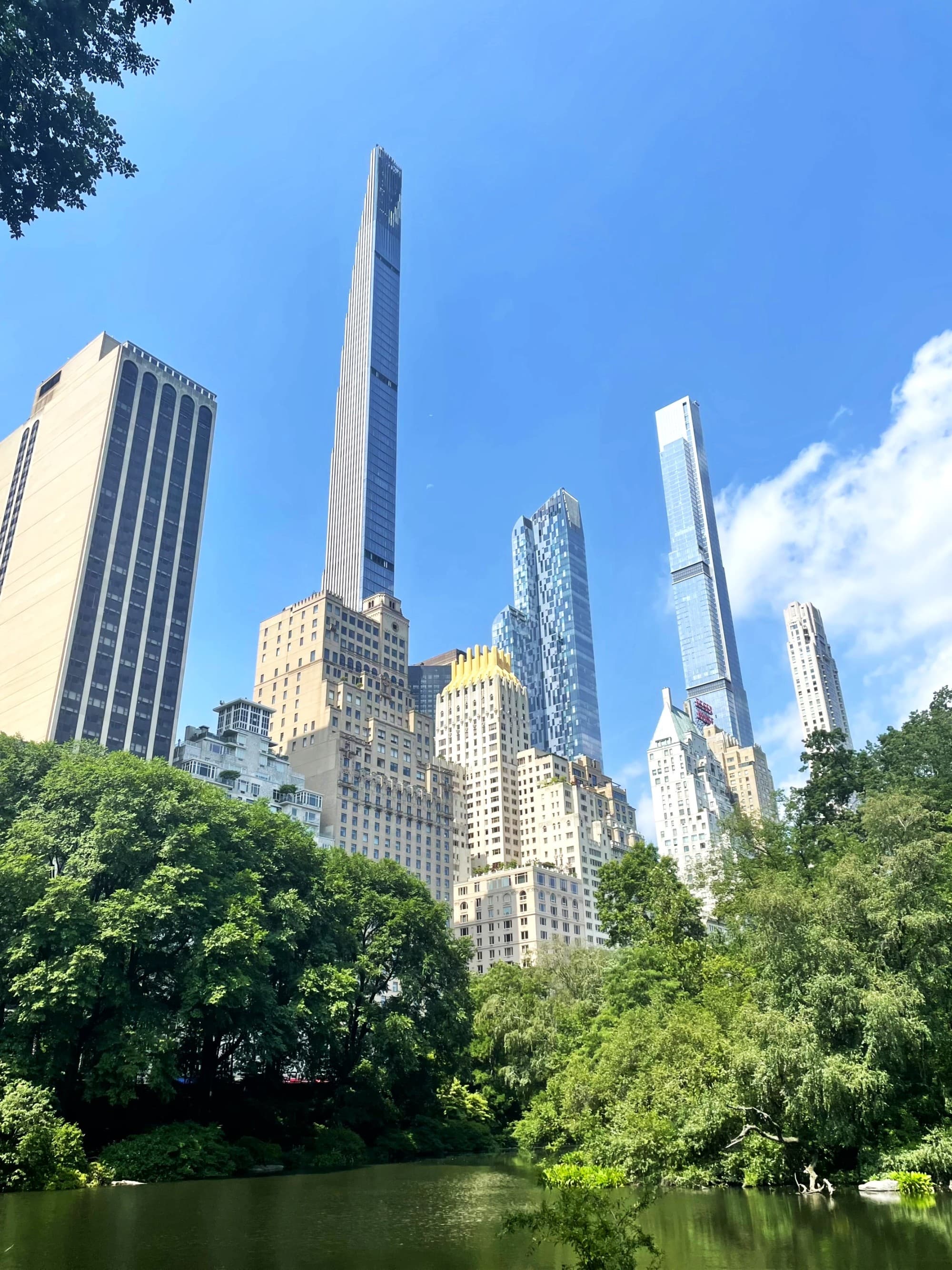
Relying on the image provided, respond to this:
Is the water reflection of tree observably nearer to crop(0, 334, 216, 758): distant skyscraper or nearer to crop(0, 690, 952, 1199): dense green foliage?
crop(0, 690, 952, 1199): dense green foliage

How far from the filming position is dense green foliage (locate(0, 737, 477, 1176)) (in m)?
42.3

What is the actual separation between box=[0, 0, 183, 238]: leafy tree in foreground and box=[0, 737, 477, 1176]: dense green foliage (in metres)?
28.5

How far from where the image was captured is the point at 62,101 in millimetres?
27516

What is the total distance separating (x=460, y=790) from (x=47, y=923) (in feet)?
432

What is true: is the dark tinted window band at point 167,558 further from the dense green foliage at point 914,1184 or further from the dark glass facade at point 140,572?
the dense green foliage at point 914,1184

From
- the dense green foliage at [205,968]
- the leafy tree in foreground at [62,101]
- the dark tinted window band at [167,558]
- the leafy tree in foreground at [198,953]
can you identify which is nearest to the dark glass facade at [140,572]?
the dark tinted window band at [167,558]

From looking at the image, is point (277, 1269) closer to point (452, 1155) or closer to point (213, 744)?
point (452, 1155)

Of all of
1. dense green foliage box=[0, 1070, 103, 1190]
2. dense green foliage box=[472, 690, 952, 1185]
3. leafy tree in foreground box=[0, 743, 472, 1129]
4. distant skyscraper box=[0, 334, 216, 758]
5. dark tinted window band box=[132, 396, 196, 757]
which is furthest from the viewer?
dark tinted window band box=[132, 396, 196, 757]

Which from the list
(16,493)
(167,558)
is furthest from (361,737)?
(16,493)

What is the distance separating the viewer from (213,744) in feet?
388

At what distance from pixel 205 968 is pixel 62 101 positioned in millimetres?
36836

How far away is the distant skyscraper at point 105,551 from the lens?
129250mm

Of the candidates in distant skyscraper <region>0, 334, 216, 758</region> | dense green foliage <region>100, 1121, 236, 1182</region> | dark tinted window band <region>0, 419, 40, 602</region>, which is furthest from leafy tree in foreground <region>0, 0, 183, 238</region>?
dark tinted window band <region>0, 419, 40, 602</region>

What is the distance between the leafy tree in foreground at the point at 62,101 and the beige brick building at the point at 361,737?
10932 cm
